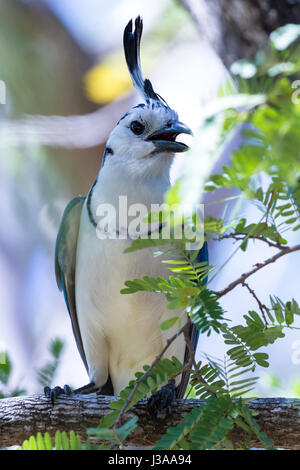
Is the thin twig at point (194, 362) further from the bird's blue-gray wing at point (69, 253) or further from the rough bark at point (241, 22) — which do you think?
the rough bark at point (241, 22)

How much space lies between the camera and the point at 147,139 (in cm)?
374

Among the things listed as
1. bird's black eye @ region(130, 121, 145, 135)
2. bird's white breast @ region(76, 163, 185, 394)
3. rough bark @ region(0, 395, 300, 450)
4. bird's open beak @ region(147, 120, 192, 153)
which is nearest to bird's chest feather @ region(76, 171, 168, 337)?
bird's white breast @ region(76, 163, 185, 394)

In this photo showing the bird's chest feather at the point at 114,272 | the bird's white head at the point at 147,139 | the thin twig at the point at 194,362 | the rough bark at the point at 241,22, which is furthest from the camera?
the rough bark at the point at 241,22

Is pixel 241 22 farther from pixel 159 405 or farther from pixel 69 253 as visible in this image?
pixel 159 405

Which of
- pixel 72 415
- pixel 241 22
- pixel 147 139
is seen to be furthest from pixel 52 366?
pixel 241 22

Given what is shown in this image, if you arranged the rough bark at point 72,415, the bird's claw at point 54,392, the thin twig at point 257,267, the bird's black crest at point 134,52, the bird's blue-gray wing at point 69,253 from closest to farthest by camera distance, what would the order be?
the thin twig at point 257,267 → the rough bark at point 72,415 → the bird's claw at point 54,392 → the bird's blue-gray wing at point 69,253 → the bird's black crest at point 134,52

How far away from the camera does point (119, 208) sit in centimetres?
352

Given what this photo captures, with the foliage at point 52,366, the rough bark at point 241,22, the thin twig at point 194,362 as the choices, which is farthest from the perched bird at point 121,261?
the thin twig at point 194,362

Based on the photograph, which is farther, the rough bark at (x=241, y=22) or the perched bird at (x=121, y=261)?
the rough bark at (x=241, y=22)

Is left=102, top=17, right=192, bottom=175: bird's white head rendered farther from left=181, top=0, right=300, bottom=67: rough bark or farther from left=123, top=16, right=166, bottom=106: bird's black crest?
left=181, top=0, right=300, bottom=67: rough bark

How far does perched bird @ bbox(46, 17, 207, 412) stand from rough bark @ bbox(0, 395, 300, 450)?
735mm

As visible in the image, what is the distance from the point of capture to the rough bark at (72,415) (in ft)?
9.25
